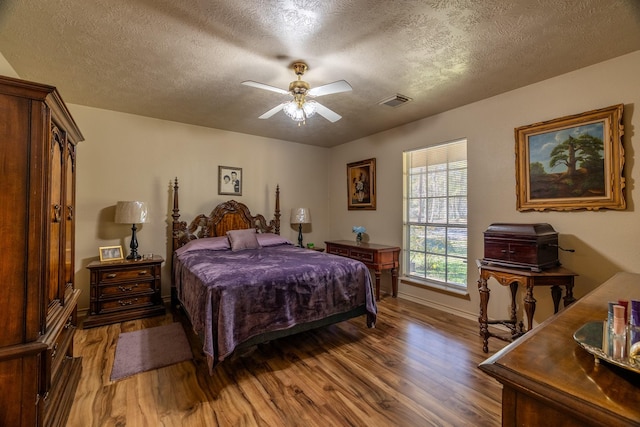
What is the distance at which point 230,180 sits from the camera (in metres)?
4.58

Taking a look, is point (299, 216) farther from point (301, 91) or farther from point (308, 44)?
point (308, 44)

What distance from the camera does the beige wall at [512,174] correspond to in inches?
91.7

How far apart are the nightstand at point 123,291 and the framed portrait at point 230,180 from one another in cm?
147

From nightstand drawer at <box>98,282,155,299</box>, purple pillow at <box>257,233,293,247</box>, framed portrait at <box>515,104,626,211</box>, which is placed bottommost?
nightstand drawer at <box>98,282,155,299</box>

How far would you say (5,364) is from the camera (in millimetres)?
1244

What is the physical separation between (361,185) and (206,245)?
2720 mm

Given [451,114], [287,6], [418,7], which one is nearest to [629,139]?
[451,114]

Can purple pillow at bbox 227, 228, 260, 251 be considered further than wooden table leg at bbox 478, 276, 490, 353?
Yes

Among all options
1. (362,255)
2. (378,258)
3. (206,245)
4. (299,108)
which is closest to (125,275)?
(206,245)

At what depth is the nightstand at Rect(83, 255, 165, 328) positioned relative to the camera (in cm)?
320

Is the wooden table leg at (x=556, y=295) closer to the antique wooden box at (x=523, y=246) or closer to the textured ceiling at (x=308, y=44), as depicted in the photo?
the antique wooden box at (x=523, y=246)

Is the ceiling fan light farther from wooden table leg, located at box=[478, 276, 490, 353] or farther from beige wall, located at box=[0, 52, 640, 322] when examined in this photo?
wooden table leg, located at box=[478, 276, 490, 353]

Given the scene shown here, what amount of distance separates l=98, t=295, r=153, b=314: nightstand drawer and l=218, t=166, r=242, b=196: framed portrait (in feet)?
6.04

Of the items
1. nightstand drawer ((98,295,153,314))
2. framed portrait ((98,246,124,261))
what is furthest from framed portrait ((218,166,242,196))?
nightstand drawer ((98,295,153,314))
